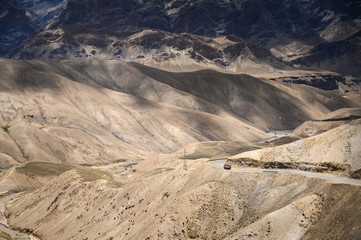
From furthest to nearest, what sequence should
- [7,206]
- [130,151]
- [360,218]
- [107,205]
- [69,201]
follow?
[130,151]
[7,206]
[69,201]
[107,205]
[360,218]

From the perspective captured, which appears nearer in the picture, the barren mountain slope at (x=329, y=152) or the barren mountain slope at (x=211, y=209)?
the barren mountain slope at (x=211, y=209)

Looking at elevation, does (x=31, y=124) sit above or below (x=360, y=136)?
below

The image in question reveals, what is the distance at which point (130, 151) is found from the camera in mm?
173875

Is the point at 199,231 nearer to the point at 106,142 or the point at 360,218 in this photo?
the point at 360,218

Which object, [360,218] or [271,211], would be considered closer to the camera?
[360,218]

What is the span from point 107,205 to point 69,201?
50.9 ft

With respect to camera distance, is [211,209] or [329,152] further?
[329,152]

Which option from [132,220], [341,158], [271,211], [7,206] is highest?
[341,158]

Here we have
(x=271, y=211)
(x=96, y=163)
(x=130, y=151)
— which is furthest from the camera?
(x=130, y=151)

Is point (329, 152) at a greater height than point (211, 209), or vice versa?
point (329, 152)

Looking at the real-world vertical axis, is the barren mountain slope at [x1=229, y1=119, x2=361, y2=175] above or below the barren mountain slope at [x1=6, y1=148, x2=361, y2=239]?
above

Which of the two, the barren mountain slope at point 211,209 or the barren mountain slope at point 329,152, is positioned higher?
the barren mountain slope at point 329,152

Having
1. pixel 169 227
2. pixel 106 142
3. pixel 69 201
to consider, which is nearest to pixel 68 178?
pixel 69 201

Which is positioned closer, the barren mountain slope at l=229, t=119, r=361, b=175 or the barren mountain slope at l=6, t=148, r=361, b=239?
the barren mountain slope at l=6, t=148, r=361, b=239
